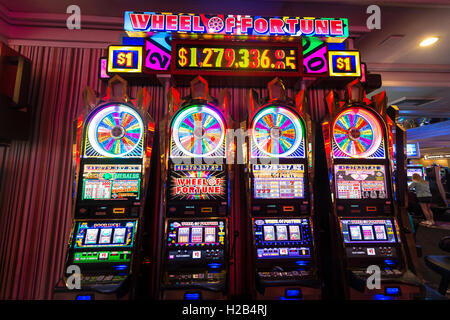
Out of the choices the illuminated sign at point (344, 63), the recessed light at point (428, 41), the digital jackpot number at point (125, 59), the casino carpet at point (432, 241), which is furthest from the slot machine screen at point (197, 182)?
the recessed light at point (428, 41)

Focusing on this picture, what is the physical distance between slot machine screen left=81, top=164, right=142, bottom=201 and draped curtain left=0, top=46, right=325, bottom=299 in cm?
42

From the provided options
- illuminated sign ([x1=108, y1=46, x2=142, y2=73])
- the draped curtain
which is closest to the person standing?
the draped curtain

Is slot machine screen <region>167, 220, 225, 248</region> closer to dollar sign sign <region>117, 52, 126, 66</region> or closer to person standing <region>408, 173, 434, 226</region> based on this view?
dollar sign sign <region>117, 52, 126, 66</region>

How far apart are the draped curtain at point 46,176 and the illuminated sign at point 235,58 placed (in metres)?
0.53

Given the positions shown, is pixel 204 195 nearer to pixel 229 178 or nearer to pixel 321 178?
pixel 229 178

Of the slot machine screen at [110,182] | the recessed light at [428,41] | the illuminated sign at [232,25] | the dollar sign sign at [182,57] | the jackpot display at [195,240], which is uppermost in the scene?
the recessed light at [428,41]

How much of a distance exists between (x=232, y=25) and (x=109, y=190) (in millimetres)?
2200

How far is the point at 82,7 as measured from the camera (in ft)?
10.3

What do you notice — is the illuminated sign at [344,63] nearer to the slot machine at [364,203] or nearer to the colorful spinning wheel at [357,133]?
the slot machine at [364,203]

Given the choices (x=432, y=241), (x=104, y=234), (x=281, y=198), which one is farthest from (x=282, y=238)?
(x=432, y=241)

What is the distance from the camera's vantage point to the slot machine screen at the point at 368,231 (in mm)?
2289

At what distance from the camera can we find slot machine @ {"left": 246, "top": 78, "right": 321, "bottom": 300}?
2086mm

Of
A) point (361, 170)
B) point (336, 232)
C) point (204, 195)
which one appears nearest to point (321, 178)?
point (361, 170)
